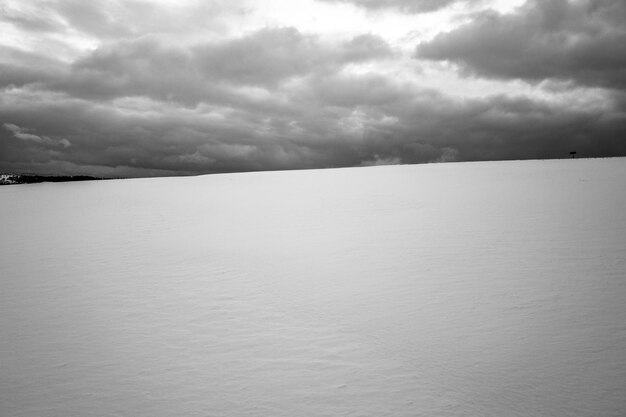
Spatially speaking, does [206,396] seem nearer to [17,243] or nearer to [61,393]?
[61,393]

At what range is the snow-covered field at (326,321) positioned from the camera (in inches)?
156

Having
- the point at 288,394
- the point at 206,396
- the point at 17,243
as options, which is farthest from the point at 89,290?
the point at 17,243

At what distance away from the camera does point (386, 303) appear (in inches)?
243

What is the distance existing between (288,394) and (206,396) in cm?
86

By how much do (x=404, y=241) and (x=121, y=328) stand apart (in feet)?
22.5

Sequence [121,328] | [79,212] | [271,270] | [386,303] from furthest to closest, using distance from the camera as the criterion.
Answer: [79,212] → [271,270] → [386,303] → [121,328]

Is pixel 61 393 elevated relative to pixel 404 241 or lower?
lower

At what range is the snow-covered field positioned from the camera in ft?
13.0

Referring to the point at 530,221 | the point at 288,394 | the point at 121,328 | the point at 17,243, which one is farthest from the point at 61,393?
the point at 530,221

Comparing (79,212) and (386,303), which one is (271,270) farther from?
(79,212)

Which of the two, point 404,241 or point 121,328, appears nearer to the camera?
point 121,328

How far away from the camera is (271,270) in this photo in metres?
8.21

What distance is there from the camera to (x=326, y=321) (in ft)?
18.6

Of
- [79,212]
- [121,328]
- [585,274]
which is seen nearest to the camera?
[121,328]
